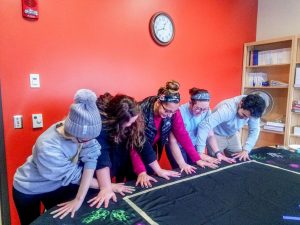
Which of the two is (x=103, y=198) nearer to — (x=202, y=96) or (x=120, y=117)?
(x=120, y=117)

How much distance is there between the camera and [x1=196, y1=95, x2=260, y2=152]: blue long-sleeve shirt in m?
1.87

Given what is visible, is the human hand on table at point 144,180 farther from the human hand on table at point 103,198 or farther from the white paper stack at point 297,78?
the white paper stack at point 297,78

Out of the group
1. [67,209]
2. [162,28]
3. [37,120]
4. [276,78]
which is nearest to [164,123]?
[67,209]

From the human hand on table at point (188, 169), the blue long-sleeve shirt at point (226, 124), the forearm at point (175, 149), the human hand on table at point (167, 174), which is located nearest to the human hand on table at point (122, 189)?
the human hand on table at point (167, 174)

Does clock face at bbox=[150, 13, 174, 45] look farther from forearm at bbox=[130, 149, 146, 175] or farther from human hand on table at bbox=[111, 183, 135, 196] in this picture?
human hand on table at bbox=[111, 183, 135, 196]

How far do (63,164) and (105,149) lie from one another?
27 cm

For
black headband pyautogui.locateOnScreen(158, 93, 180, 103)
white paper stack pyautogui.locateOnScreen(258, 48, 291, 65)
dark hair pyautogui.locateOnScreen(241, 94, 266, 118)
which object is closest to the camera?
black headband pyautogui.locateOnScreen(158, 93, 180, 103)

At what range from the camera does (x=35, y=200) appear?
1.20m

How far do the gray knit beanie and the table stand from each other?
33 cm

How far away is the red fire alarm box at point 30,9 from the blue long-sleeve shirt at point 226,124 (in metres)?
1.52

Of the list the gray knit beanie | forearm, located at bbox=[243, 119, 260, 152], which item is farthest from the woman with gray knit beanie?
forearm, located at bbox=[243, 119, 260, 152]

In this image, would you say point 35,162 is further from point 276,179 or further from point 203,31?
point 203,31

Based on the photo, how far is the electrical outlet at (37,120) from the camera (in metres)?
1.77

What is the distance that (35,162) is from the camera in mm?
1089
